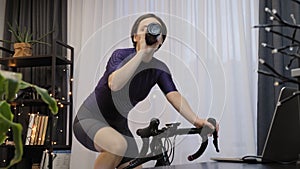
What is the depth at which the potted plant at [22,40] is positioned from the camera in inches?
116

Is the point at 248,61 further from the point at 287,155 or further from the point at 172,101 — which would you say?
the point at 287,155

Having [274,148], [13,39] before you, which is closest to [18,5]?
[13,39]

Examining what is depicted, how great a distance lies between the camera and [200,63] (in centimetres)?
264

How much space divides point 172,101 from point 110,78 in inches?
14.7

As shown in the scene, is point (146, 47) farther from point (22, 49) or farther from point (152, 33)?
point (22, 49)

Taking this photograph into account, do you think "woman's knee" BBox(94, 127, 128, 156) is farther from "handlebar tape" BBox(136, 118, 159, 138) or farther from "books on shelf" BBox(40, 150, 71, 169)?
"books on shelf" BBox(40, 150, 71, 169)

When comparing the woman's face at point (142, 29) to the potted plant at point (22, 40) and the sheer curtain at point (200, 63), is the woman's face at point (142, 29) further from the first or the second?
the potted plant at point (22, 40)

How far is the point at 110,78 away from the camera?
171 cm

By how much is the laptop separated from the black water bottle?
0.55 m

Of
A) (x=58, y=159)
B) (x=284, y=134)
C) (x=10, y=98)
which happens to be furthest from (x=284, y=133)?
(x=58, y=159)

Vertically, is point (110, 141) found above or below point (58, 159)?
above

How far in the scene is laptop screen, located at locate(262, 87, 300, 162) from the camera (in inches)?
47.5

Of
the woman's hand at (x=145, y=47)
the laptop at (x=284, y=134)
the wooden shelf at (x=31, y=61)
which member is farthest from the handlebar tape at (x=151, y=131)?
the wooden shelf at (x=31, y=61)

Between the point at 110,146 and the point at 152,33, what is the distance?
0.50 metres
